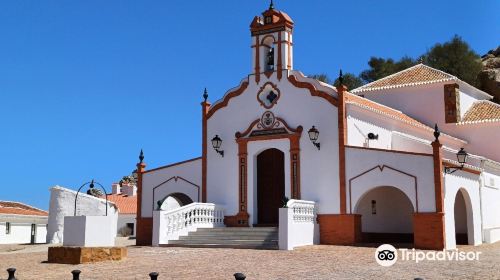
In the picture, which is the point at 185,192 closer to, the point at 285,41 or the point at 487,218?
the point at 285,41

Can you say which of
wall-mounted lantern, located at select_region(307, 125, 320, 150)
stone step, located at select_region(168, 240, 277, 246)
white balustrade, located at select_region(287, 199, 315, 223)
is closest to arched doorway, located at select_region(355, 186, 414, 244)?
white balustrade, located at select_region(287, 199, 315, 223)

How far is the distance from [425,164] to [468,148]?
11764 millimetres

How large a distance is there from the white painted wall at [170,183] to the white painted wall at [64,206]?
6.68 metres

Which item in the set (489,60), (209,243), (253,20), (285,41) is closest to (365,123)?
(285,41)

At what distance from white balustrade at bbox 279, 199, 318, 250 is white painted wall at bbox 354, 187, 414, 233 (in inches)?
103

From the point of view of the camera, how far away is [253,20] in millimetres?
23172

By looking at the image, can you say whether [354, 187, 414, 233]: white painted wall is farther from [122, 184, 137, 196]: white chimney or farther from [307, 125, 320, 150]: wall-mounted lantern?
[122, 184, 137, 196]: white chimney

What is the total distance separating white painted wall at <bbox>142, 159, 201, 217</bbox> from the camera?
77.6 ft

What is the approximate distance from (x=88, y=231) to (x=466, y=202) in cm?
1380

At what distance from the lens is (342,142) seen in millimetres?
20516

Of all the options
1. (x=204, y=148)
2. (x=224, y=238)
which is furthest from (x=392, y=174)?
(x=204, y=148)

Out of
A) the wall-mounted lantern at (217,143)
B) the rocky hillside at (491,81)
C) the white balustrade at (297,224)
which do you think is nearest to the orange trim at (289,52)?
the wall-mounted lantern at (217,143)

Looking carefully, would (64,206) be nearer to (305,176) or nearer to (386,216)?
(305,176)

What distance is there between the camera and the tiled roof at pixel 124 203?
4625 centimetres
